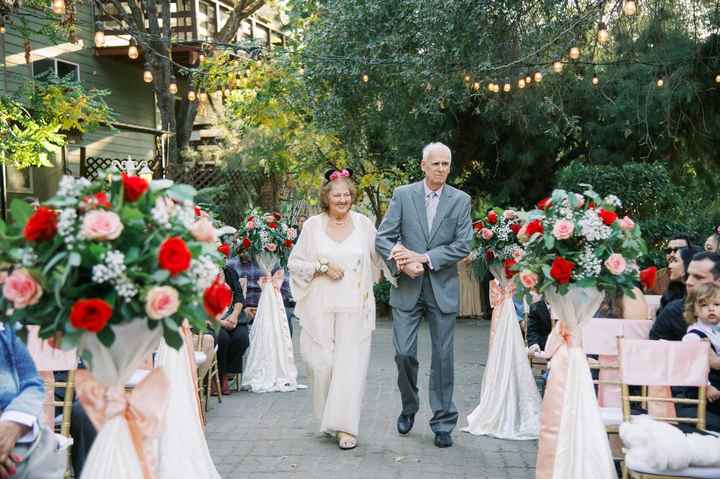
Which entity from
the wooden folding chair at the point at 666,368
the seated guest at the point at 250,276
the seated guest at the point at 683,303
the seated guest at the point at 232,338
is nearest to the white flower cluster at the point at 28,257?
the wooden folding chair at the point at 666,368

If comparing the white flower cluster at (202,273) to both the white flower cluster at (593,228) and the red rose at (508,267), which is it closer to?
the white flower cluster at (593,228)

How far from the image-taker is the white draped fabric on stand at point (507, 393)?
285 inches

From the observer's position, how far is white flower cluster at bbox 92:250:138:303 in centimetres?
303

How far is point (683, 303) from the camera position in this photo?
567cm

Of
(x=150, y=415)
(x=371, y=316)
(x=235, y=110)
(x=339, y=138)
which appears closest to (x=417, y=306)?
(x=371, y=316)

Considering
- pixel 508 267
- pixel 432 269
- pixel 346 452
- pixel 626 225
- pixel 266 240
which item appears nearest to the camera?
pixel 626 225

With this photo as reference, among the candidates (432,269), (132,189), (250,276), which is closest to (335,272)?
(432,269)

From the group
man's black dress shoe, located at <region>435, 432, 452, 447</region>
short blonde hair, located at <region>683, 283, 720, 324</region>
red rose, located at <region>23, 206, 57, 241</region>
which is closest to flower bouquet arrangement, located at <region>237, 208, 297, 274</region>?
man's black dress shoe, located at <region>435, 432, 452, 447</region>

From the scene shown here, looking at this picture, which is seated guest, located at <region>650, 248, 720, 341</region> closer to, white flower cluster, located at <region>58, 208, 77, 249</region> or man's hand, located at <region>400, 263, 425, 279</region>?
man's hand, located at <region>400, 263, 425, 279</region>

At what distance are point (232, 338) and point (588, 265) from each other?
567 centimetres

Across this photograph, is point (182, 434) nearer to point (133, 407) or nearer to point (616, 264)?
point (133, 407)

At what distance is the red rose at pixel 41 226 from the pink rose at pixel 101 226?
16cm

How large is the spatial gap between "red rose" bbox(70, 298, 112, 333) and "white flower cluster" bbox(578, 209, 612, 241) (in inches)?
111

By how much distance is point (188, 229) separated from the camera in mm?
3320
